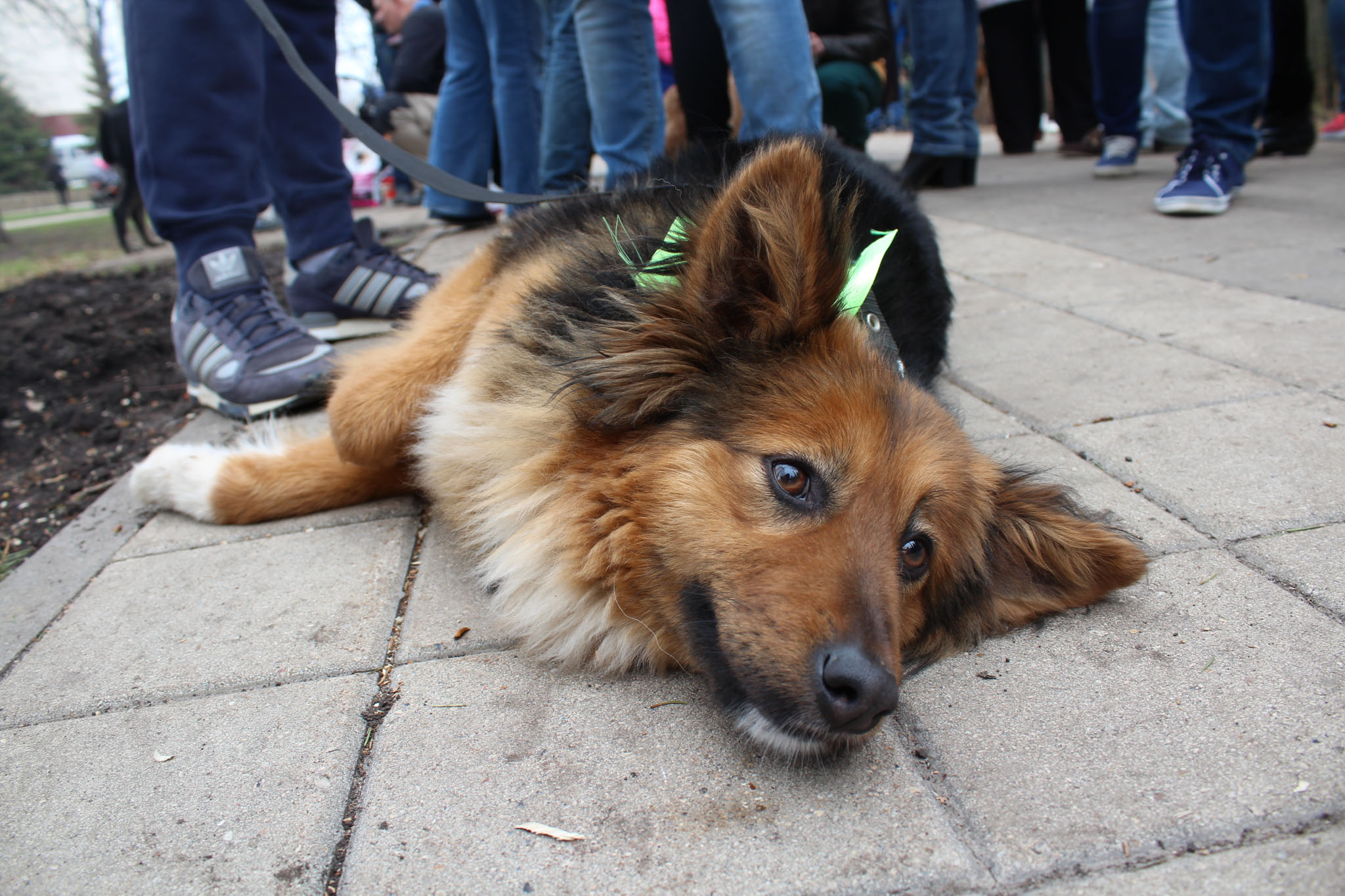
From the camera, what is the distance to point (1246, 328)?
3600 millimetres

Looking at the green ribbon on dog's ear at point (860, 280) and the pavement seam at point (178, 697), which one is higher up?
the green ribbon on dog's ear at point (860, 280)

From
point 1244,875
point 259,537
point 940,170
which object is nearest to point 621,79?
point 259,537

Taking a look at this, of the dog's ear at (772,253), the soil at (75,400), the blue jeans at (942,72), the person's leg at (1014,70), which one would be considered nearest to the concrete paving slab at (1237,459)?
the dog's ear at (772,253)

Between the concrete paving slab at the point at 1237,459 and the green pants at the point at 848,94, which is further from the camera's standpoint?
the green pants at the point at 848,94

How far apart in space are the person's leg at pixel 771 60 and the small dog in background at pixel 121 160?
28.5 ft

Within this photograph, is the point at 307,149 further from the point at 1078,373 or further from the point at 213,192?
the point at 1078,373

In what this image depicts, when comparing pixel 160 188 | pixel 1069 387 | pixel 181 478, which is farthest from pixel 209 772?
pixel 1069 387

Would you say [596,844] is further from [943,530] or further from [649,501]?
[943,530]

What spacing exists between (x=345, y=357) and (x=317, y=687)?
1.51m

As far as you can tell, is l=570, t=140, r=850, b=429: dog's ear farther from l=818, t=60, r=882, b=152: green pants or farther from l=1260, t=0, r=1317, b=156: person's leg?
l=1260, t=0, r=1317, b=156: person's leg

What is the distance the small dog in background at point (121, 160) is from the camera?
9859 mm

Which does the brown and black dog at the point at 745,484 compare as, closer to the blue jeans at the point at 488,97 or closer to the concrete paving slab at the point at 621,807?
the concrete paving slab at the point at 621,807

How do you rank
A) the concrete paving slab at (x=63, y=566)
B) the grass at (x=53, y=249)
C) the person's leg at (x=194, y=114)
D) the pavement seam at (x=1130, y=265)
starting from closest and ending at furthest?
the concrete paving slab at (x=63, y=566) → the person's leg at (x=194, y=114) → the pavement seam at (x=1130, y=265) → the grass at (x=53, y=249)

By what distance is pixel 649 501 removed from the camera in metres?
1.83
